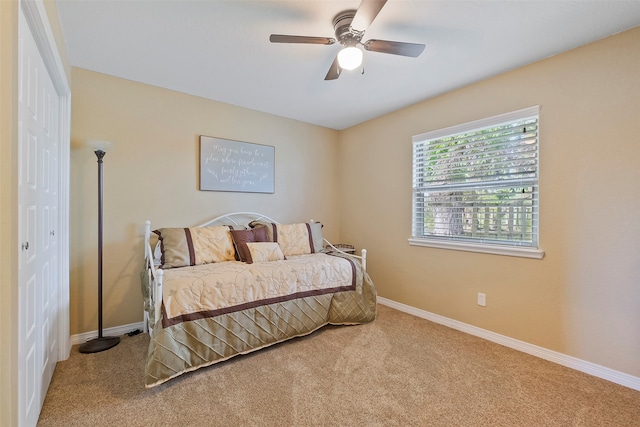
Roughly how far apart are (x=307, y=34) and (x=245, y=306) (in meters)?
2.07

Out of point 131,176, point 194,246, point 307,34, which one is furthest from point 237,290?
point 307,34

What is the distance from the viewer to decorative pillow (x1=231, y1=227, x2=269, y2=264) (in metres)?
2.80

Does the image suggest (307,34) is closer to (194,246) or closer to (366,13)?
(366,13)

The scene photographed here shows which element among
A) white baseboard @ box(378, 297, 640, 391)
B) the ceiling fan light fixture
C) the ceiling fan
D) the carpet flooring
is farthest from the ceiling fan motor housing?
white baseboard @ box(378, 297, 640, 391)

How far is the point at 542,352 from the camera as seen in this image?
230cm

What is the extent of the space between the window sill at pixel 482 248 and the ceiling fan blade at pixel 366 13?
6.91 ft

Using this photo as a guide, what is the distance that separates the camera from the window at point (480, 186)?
2.42 meters

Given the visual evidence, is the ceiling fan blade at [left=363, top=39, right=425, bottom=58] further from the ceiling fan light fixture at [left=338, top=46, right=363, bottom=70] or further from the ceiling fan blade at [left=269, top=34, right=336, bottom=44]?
the ceiling fan blade at [left=269, top=34, right=336, bottom=44]

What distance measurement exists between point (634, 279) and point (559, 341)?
26.5 inches

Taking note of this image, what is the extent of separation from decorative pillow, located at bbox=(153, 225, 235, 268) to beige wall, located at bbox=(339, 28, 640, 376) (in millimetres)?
2181

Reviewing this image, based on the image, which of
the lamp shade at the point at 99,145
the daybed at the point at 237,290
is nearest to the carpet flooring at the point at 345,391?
the daybed at the point at 237,290

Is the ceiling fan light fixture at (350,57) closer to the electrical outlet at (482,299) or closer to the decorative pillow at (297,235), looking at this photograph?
the decorative pillow at (297,235)

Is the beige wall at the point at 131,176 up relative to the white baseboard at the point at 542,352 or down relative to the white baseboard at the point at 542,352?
up

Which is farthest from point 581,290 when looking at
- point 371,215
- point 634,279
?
point 371,215
